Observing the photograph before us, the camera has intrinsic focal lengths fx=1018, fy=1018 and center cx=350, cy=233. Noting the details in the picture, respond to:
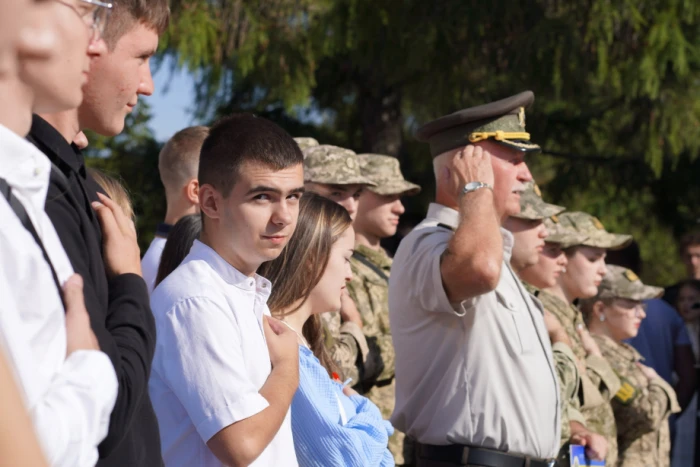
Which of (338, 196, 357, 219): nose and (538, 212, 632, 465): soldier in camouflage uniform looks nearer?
(338, 196, 357, 219): nose

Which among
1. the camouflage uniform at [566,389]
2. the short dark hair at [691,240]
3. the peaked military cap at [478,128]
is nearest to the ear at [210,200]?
the peaked military cap at [478,128]

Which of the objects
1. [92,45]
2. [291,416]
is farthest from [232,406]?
[92,45]

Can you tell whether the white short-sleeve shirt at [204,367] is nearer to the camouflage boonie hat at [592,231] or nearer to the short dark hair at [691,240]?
the camouflage boonie hat at [592,231]

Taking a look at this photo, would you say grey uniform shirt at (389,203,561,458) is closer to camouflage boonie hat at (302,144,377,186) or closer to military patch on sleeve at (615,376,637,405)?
camouflage boonie hat at (302,144,377,186)

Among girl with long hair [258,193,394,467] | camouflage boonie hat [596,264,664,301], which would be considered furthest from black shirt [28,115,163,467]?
camouflage boonie hat [596,264,664,301]

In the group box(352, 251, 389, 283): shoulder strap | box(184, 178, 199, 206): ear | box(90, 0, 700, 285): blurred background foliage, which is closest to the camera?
box(184, 178, 199, 206): ear

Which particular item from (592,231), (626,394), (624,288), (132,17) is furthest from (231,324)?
(624,288)

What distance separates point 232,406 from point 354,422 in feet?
2.24

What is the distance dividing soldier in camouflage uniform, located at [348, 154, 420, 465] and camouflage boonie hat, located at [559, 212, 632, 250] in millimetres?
1176

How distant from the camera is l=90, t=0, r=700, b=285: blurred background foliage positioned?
7.88 m

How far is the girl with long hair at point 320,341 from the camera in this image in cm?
282

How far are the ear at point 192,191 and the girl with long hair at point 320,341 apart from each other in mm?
1262

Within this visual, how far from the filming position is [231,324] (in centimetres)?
246

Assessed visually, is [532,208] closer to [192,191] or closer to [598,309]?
[598,309]
